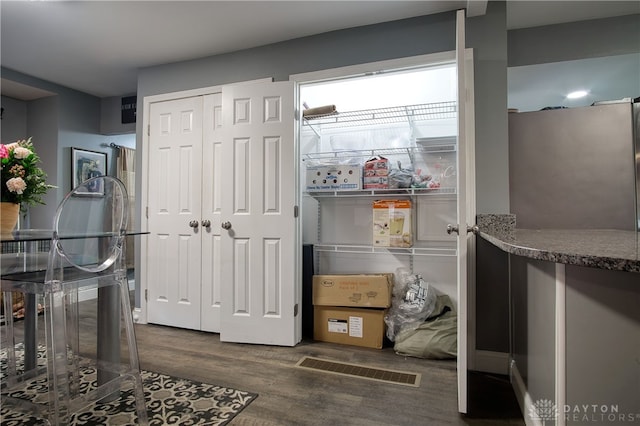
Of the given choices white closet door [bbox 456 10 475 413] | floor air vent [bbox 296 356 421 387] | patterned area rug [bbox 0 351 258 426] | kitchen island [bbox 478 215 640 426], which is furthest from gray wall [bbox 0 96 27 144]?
kitchen island [bbox 478 215 640 426]

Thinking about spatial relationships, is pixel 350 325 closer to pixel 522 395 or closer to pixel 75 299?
pixel 522 395

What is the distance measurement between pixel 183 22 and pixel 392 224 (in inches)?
88.6

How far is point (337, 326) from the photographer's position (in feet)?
8.89

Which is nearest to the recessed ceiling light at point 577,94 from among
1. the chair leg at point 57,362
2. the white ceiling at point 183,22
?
the white ceiling at point 183,22

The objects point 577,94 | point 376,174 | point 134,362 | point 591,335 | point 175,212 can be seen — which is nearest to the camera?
point 591,335

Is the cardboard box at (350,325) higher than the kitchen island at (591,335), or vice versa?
the kitchen island at (591,335)

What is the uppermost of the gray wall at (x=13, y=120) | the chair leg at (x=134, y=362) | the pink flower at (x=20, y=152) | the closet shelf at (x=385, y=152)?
the gray wall at (x=13, y=120)

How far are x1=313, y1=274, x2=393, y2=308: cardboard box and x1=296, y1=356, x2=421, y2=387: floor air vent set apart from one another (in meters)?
0.49

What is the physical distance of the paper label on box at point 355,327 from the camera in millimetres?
2641

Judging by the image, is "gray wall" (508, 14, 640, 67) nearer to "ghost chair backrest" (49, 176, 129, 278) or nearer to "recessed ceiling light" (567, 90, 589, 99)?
"recessed ceiling light" (567, 90, 589, 99)

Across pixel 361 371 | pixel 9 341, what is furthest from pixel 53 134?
pixel 361 371

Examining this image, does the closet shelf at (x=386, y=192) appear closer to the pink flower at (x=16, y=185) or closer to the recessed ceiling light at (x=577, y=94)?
the pink flower at (x=16, y=185)

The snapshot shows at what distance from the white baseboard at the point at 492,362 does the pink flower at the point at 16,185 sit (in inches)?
114

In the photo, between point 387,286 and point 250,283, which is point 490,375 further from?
point 250,283
